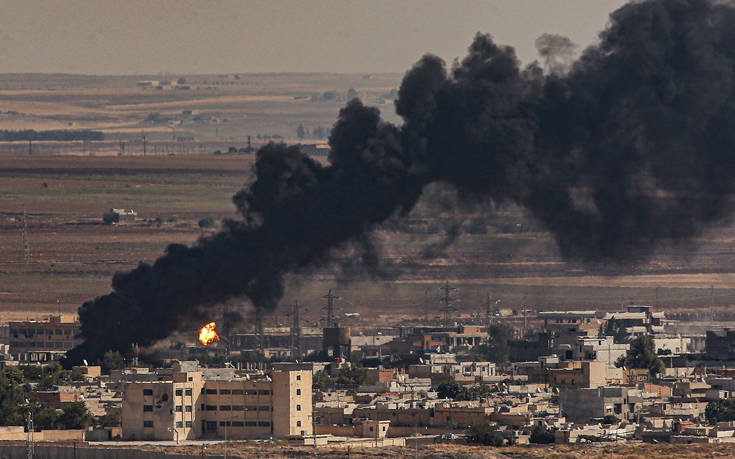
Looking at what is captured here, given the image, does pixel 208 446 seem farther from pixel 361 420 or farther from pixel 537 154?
pixel 537 154

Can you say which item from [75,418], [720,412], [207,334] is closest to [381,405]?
[75,418]

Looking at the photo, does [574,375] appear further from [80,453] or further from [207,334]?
[80,453]

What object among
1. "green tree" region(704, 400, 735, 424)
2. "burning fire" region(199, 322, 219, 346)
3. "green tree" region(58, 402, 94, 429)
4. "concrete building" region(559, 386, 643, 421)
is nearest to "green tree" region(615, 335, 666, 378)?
"green tree" region(704, 400, 735, 424)

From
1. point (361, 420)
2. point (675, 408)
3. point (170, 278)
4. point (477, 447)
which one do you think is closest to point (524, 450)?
point (477, 447)

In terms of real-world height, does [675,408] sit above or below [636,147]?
below

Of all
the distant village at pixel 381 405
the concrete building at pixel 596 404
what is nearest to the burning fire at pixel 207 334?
the distant village at pixel 381 405

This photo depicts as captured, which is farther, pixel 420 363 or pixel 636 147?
pixel 420 363

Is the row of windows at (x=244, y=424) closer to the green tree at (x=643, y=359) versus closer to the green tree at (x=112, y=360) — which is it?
the green tree at (x=112, y=360)
